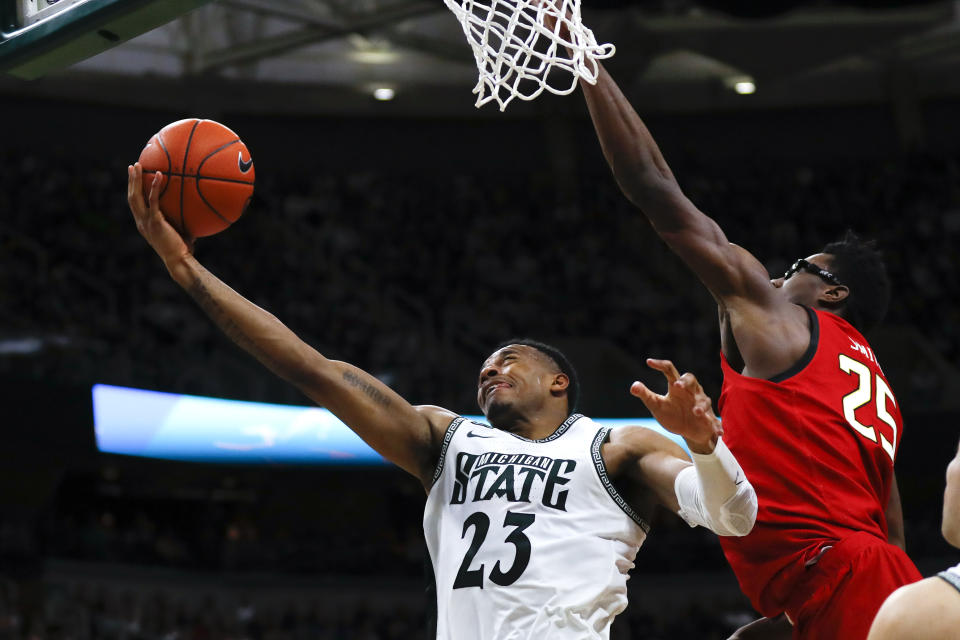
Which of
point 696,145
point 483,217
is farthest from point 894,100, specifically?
point 483,217

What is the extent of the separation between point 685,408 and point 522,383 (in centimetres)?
118

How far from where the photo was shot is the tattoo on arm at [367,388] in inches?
146


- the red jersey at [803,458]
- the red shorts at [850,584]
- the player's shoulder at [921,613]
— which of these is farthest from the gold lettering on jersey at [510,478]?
the player's shoulder at [921,613]

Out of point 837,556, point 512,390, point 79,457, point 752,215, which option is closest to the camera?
point 837,556

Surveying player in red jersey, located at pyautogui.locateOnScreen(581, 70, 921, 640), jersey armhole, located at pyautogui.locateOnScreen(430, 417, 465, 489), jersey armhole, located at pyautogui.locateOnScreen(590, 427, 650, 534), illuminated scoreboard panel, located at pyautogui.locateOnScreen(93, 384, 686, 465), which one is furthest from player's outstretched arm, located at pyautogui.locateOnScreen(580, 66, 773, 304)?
illuminated scoreboard panel, located at pyautogui.locateOnScreen(93, 384, 686, 465)

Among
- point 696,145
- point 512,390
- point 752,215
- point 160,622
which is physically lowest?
point 160,622

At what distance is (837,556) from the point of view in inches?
132

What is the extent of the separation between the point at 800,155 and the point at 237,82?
30.7 ft

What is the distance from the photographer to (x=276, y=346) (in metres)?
3.59

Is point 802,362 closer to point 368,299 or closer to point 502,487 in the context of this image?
point 502,487

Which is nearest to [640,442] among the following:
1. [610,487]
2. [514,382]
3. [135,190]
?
[610,487]

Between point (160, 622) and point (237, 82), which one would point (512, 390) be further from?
point (237, 82)

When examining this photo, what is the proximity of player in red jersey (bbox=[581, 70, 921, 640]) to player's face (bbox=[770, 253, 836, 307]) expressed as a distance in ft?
0.50

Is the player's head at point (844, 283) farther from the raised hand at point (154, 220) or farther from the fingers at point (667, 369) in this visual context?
the raised hand at point (154, 220)
